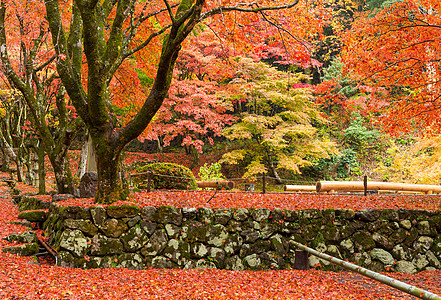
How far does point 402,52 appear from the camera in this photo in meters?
7.65

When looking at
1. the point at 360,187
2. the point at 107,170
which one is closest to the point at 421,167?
the point at 360,187

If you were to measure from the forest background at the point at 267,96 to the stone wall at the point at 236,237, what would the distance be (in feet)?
6.19

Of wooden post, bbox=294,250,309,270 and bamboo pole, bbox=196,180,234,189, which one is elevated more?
bamboo pole, bbox=196,180,234,189

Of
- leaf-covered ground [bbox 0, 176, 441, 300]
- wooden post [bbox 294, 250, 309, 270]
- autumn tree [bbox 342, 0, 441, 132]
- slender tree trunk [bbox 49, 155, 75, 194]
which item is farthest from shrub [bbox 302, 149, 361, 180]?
slender tree trunk [bbox 49, 155, 75, 194]

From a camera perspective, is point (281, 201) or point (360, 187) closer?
point (281, 201)

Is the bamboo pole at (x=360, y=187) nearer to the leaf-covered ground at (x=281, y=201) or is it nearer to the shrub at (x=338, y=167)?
the leaf-covered ground at (x=281, y=201)

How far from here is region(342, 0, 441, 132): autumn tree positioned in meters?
6.92

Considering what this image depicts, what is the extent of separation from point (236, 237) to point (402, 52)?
6342 mm

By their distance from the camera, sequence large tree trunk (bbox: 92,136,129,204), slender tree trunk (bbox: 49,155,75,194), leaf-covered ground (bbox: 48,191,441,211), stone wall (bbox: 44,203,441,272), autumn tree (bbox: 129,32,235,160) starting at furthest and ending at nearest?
1. autumn tree (bbox: 129,32,235,160)
2. slender tree trunk (bbox: 49,155,75,194)
3. leaf-covered ground (bbox: 48,191,441,211)
4. large tree trunk (bbox: 92,136,129,204)
5. stone wall (bbox: 44,203,441,272)

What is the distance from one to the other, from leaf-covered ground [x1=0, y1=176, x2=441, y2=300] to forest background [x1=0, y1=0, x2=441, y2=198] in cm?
265

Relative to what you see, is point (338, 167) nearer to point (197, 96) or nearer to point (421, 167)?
point (421, 167)

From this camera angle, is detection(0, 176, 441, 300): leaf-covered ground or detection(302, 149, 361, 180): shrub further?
detection(302, 149, 361, 180): shrub

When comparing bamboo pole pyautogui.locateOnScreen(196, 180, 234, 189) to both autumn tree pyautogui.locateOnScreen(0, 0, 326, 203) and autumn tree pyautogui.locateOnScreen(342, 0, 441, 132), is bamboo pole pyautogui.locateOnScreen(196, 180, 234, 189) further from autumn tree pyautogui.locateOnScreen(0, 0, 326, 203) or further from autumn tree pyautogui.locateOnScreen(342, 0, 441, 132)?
autumn tree pyautogui.locateOnScreen(342, 0, 441, 132)

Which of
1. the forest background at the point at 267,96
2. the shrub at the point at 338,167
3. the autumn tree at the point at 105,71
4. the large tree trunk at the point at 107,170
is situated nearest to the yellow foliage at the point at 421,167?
the forest background at the point at 267,96
